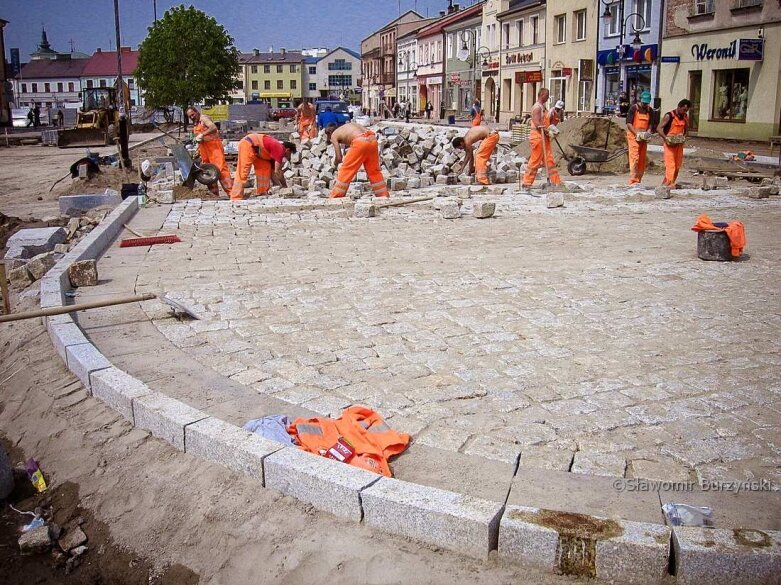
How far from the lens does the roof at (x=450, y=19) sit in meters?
53.5

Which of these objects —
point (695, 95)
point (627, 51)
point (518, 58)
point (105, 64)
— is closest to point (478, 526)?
point (695, 95)

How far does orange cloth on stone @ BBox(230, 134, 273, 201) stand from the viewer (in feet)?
44.8

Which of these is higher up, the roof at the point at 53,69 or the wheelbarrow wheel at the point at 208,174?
the roof at the point at 53,69

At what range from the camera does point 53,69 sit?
Answer: 97.2 m

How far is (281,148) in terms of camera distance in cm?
1407

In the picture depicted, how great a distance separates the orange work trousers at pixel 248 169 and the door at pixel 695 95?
20.5 meters

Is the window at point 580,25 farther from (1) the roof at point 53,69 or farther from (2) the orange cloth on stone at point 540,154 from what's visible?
(1) the roof at point 53,69

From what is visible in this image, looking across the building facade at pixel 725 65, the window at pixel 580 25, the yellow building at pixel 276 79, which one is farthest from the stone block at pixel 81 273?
the yellow building at pixel 276 79

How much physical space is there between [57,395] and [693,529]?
3934 millimetres

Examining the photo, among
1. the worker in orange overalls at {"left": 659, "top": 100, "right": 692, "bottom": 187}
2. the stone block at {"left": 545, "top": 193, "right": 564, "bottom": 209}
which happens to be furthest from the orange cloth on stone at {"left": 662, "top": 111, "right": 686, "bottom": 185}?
the stone block at {"left": 545, "top": 193, "right": 564, "bottom": 209}

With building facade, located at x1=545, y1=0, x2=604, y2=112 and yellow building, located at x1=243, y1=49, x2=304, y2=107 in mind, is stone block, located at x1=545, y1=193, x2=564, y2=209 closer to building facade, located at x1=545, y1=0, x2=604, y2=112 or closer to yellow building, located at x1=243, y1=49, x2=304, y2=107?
building facade, located at x1=545, y1=0, x2=604, y2=112

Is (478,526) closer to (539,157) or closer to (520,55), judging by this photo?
(539,157)

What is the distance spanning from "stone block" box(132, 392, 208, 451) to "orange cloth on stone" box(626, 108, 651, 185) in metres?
12.9

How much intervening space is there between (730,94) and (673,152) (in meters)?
14.9
